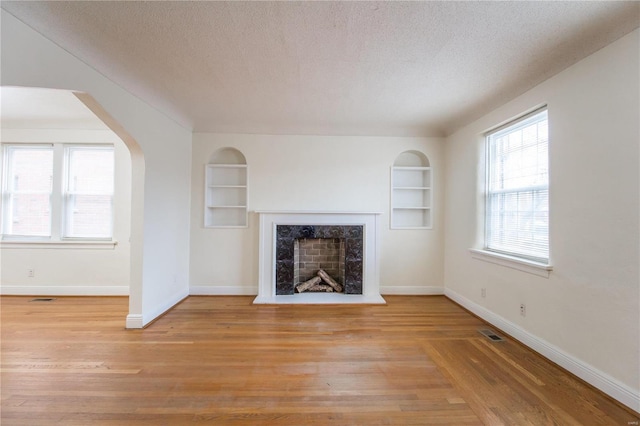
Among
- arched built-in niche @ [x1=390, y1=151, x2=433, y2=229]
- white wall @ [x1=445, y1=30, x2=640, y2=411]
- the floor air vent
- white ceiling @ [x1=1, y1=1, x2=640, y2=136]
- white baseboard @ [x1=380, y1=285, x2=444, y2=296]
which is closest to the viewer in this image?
white ceiling @ [x1=1, y1=1, x2=640, y2=136]

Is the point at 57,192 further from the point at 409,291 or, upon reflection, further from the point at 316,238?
the point at 409,291

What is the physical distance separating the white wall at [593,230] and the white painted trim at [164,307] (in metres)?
3.75

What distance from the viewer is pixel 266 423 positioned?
150cm

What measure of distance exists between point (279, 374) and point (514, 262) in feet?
7.91

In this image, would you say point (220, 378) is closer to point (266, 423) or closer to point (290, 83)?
point (266, 423)

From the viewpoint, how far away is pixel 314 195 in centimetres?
386

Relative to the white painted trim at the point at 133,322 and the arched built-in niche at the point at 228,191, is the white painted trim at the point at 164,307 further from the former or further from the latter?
the arched built-in niche at the point at 228,191

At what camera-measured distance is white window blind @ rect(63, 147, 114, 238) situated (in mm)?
3752

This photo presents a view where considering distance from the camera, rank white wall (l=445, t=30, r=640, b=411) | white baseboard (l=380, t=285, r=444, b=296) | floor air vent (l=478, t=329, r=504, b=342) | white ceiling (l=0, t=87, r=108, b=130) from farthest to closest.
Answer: white baseboard (l=380, t=285, r=444, b=296)
white ceiling (l=0, t=87, r=108, b=130)
floor air vent (l=478, t=329, r=504, b=342)
white wall (l=445, t=30, r=640, b=411)

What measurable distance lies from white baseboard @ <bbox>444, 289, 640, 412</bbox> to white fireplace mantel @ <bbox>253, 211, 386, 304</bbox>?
1377 mm

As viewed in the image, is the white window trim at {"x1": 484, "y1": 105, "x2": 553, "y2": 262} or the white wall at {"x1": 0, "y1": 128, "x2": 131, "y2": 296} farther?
the white wall at {"x1": 0, "y1": 128, "x2": 131, "y2": 296}

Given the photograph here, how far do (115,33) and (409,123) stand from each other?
3146mm

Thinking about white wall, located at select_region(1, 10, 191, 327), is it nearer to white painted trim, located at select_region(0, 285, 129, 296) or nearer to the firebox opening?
white painted trim, located at select_region(0, 285, 129, 296)

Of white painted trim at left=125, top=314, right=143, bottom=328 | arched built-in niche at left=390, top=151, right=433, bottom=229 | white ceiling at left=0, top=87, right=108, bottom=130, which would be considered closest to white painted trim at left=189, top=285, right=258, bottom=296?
white painted trim at left=125, top=314, right=143, bottom=328
